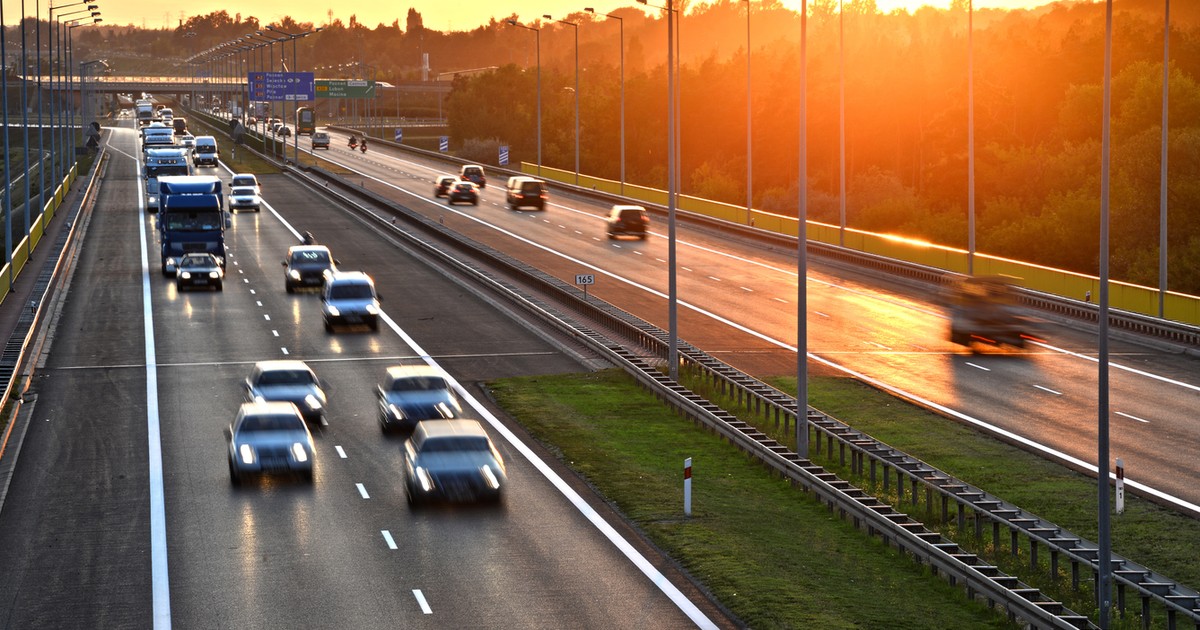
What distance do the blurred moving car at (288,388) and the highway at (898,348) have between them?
13955 millimetres

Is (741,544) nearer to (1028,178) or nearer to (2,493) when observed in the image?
(2,493)

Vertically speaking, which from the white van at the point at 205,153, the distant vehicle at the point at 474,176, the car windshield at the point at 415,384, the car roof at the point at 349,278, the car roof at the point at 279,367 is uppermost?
the white van at the point at 205,153

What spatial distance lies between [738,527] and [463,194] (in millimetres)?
68749

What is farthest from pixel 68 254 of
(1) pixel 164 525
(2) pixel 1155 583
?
(2) pixel 1155 583

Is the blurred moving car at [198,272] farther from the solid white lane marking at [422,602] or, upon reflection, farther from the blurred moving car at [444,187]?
the blurred moving car at [444,187]

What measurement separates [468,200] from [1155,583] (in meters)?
74.1

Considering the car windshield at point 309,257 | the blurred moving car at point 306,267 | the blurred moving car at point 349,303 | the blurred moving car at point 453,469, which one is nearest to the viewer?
the blurred moving car at point 453,469

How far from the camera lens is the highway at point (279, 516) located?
22.9 meters

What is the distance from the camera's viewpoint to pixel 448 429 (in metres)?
29.7

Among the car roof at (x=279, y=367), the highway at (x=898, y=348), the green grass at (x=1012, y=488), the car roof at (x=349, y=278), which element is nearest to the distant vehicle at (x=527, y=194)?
the highway at (x=898, y=348)

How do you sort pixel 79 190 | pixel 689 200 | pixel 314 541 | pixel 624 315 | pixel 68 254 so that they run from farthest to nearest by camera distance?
pixel 79 190
pixel 689 200
pixel 68 254
pixel 624 315
pixel 314 541

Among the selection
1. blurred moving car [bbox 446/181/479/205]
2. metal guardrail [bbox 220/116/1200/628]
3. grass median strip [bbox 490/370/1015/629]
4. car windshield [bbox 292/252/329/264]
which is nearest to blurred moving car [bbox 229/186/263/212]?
blurred moving car [bbox 446/181/479/205]

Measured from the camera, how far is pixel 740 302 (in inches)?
2270

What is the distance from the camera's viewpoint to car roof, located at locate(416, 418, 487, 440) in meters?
29.4
